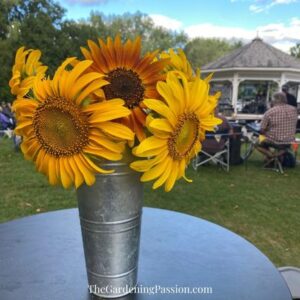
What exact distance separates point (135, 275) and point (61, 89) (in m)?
0.70

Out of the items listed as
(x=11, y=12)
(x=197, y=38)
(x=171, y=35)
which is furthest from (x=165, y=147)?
(x=197, y=38)

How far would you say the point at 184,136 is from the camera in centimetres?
95

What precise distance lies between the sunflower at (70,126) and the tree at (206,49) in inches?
1989

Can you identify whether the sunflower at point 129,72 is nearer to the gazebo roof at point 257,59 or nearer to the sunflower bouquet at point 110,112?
the sunflower bouquet at point 110,112

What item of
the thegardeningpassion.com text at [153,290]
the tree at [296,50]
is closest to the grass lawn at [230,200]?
the thegardeningpassion.com text at [153,290]

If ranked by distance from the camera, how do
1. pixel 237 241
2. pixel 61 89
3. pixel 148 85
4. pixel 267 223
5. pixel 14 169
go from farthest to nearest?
1. pixel 14 169
2. pixel 267 223
3. pixel 237 241
4. pixel 148 85
5. pixel 61 89

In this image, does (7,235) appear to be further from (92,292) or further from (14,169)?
(14,169)

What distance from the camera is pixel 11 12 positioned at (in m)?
32.2

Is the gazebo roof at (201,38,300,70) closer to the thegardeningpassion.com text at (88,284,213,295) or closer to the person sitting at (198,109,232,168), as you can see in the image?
the person sitting at (198,109,232,168)

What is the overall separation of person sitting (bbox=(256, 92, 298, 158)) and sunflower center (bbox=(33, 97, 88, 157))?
6.60 metres

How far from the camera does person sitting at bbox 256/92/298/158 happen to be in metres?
6.84

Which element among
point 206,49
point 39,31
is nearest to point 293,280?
point 39,31

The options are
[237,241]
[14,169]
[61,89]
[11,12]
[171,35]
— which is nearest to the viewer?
[61,89]

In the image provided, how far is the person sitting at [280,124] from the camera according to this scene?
684cm
